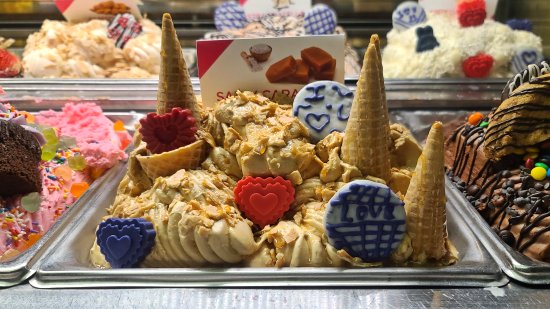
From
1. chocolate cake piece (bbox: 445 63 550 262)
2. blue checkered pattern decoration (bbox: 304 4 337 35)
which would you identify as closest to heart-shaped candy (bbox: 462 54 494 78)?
blue checkered pattern decoration (bbox: 304 4 337 35)

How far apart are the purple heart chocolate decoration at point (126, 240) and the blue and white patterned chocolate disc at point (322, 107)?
20.9 inches

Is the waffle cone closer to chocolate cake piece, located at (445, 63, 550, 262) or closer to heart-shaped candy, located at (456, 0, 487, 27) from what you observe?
chocolate cake piece, located at (445, 63, 550, 262)

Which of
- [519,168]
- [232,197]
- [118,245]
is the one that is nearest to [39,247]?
[118,245]

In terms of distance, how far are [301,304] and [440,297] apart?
30cm

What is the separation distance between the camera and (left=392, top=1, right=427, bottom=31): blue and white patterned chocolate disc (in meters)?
3.20

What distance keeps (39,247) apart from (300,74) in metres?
0.90

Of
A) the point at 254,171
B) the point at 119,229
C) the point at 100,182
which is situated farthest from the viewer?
the point at 100,182

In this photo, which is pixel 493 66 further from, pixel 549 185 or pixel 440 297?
pixel 440 297

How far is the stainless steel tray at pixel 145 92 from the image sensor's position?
2.30 metres

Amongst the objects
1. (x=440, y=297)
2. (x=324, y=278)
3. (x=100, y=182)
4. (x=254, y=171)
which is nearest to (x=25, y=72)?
(x=100, y=182)

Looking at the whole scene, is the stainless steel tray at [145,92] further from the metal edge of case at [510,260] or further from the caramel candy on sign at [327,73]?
the metal edge of case at [510,260]

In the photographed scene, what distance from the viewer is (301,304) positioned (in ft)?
3.81

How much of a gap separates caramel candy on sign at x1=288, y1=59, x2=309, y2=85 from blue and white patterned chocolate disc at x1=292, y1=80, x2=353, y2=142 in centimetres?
12

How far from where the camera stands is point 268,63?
1.73 meters
